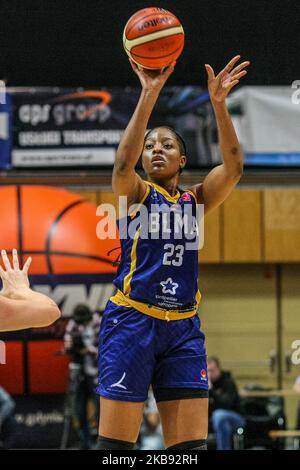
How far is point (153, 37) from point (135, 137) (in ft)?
2.05

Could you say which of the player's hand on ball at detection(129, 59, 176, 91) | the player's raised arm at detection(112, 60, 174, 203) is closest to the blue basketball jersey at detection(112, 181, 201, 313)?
the player's raised arm at detection(112, 60, 174, 203)

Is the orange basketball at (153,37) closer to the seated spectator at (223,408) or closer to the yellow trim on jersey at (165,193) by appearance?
the yellow trim on jersey at (165,193)

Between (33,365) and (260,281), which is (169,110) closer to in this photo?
(260,281)

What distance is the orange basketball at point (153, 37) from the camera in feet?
13.1

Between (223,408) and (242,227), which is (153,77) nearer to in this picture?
(223,408)

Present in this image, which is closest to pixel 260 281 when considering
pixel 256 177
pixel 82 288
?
pixel 256 177

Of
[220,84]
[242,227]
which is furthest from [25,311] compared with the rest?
[242,227]

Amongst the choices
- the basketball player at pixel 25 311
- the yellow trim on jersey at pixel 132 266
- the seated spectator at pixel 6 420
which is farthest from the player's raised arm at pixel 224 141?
the seated spectator at pixel 6 420

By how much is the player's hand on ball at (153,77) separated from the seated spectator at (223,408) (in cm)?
448

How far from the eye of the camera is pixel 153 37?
13.4 ft

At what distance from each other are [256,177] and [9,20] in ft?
10.8

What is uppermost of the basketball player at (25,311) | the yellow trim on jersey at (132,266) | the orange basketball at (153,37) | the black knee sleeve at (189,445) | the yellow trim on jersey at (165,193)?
the orange basketball at (153,37)

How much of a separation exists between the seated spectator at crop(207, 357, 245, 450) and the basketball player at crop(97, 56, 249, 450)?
4025 mm

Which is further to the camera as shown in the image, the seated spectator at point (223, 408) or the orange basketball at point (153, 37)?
the seated spectator at point (223, 408)
